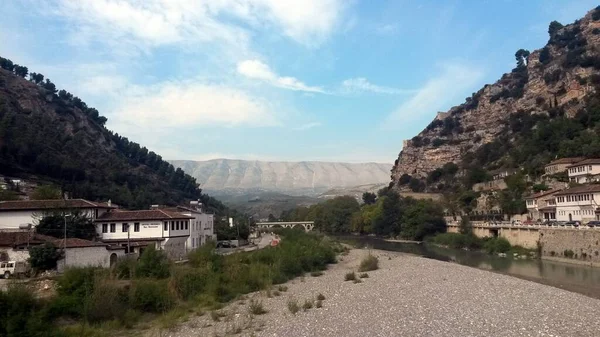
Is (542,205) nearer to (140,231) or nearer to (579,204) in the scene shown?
(579,204)

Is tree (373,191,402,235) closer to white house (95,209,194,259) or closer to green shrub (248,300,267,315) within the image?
white house (95,209,194,259)

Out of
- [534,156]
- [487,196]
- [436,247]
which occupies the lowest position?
[436,247]

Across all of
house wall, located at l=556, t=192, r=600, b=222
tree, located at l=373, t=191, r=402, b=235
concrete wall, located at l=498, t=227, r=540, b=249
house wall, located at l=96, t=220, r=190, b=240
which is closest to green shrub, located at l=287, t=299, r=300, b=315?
Result: house wall, located at l=96, t=220, r=190, b=240

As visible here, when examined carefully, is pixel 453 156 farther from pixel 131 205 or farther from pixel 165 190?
pixel 131 205

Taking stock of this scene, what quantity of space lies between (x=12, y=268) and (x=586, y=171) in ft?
217

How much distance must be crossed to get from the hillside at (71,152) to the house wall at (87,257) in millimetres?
46751

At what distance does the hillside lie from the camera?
8543 cm

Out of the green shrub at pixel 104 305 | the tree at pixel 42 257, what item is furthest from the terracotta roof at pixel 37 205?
the green shrub at pixel 104 305

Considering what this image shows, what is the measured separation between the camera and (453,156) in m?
142

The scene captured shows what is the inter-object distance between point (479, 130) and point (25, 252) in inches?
5225

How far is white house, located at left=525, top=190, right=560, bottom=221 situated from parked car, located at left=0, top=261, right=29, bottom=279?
5878 cm

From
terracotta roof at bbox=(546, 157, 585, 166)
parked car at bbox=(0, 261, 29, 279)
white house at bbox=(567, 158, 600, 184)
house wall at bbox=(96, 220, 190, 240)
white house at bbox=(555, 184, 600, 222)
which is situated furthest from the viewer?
terracotta roof at bbox=(546, 157, 585, 166)

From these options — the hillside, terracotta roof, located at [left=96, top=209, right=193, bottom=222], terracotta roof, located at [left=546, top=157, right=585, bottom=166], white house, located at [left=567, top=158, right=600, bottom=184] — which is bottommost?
terracotta roof, located at [left=96, top=209, right=193, bottom=222]

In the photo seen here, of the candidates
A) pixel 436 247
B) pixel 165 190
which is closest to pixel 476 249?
pixel 436 247
